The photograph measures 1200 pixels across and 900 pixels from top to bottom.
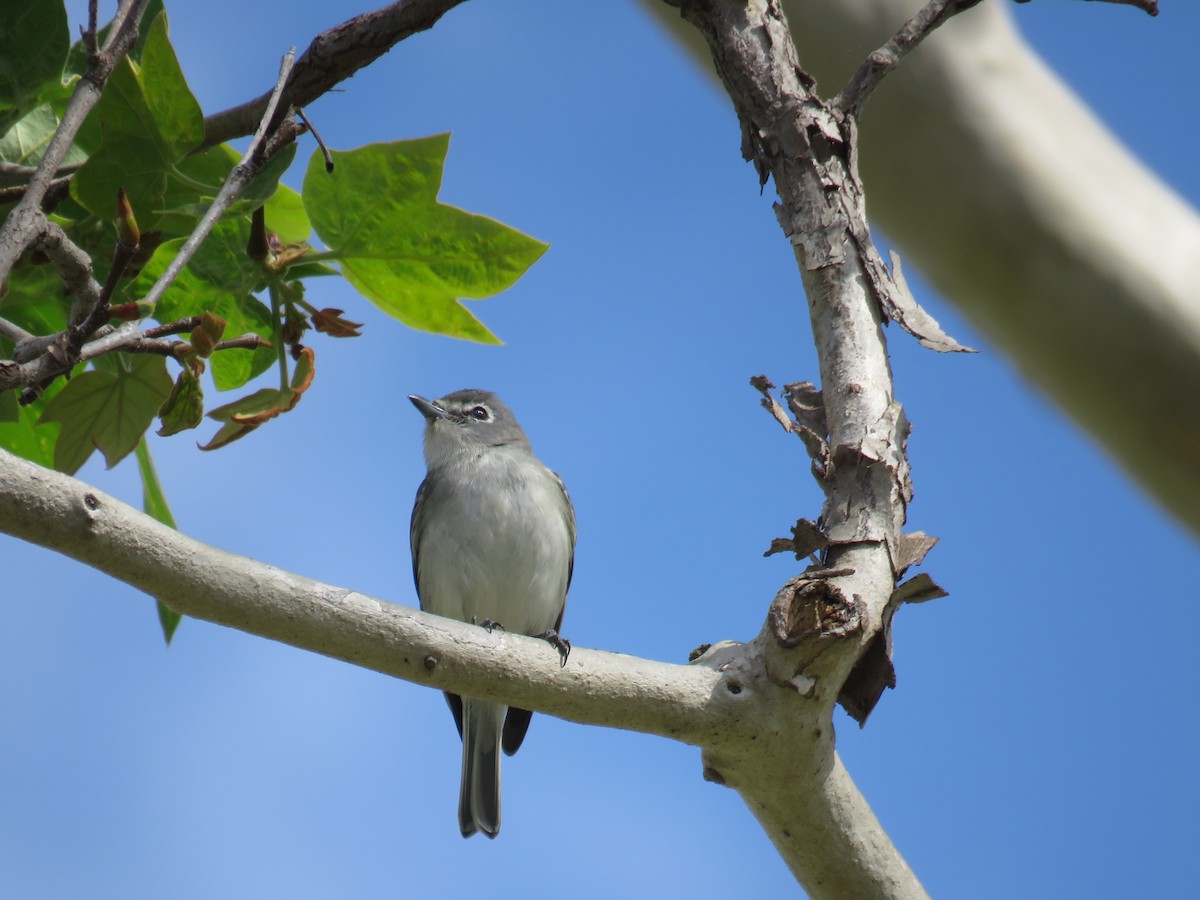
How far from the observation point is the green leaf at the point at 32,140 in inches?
82.4

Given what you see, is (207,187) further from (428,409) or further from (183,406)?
(428,409)

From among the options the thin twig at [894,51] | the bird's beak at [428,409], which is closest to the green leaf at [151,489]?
the thin twig at [894,51]

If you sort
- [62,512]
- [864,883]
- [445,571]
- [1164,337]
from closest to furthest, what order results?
[62,512], [864,883], [1164,337], [445,571]

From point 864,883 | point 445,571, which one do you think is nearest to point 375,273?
point 864,883

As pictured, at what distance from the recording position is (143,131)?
1932 mm

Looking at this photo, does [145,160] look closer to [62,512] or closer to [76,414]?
[76,414]

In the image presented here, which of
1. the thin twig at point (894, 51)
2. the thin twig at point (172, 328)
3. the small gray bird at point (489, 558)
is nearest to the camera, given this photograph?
the thin twig at point (172, 328)

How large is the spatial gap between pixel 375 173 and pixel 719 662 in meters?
1.08

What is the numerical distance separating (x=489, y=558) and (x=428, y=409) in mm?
1196

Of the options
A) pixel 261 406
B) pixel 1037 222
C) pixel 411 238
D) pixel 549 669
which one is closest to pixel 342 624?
pixel 549 669

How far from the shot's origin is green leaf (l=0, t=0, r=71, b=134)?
1.95 m

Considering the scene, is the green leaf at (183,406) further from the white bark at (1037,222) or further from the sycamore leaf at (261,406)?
the white bark at (1037,222)

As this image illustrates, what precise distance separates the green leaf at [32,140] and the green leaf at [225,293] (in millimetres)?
328

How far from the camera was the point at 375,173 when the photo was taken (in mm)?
2033
